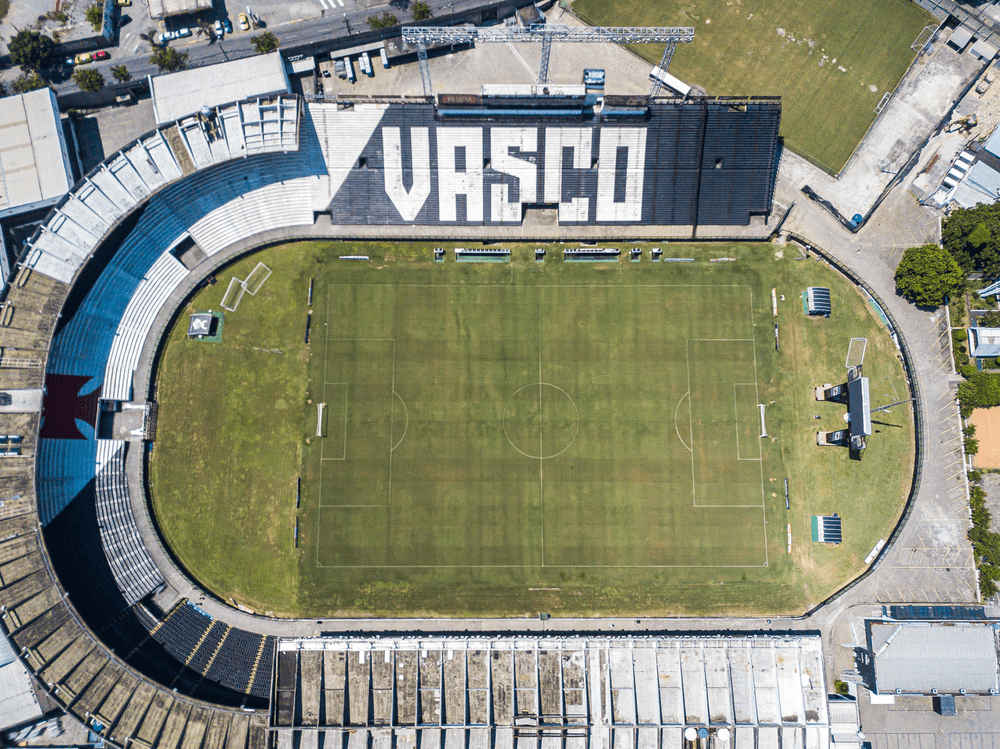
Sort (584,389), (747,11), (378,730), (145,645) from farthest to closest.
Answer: (747,11)
(584,389)
(145,645)
(378,730)

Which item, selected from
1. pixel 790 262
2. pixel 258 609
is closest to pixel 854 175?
pixel 790 262

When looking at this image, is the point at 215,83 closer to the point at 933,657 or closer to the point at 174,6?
the point at 174,6

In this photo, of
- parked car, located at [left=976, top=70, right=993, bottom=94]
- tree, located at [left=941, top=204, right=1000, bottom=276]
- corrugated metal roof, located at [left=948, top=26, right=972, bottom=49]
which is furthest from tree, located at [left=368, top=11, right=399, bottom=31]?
parked car, located at [left=976, top=70, right=993, bottom=94]

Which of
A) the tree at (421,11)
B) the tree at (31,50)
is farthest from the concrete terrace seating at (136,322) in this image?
the tree at (421,11)

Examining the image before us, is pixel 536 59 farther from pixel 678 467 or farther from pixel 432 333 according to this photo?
pixel 678 467

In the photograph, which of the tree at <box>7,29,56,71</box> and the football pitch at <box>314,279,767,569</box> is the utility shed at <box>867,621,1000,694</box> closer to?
the football pitch at <box>314,279,767,569</box>

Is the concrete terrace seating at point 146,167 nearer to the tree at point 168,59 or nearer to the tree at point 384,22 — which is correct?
the tree at point 168,59
